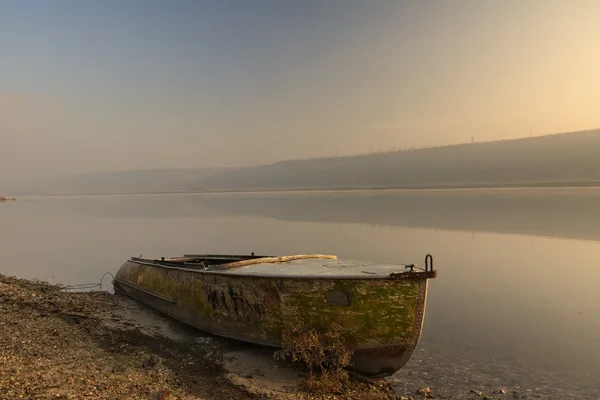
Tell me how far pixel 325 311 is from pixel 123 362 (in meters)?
4.78

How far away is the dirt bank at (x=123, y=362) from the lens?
745 centimetres

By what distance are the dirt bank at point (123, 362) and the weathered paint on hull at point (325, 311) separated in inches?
24.7

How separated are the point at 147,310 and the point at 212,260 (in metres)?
3.00

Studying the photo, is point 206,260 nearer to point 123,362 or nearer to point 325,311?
point 123,362

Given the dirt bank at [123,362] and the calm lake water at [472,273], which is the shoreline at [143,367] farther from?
the calm lake water at [472,273]

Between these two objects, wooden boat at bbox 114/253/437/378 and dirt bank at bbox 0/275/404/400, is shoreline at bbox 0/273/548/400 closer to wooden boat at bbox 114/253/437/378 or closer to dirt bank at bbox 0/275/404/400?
dirt bank at bbox 0/275/404/400

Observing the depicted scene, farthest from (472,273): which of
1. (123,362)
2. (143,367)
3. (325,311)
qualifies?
(123,362)

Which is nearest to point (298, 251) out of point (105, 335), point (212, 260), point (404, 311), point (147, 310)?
point (212, 260)

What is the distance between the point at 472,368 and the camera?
32.2 feet

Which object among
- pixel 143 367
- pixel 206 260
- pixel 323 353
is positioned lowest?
pixel 143 367

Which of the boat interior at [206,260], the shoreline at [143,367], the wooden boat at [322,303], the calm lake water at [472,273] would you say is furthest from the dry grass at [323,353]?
the boat interior at [206,260]

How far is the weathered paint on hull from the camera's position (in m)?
8.65

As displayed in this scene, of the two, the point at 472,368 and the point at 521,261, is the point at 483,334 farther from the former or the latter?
the point at 521,261

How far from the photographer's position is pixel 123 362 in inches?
357
